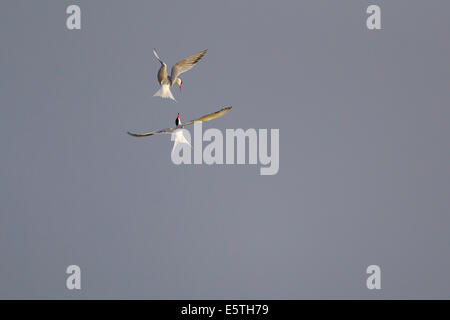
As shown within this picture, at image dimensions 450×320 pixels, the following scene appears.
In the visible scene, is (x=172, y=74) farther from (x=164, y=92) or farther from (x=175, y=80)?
(x=164, y=92)

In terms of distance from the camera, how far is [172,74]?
5105 mm

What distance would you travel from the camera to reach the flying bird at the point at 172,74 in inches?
195

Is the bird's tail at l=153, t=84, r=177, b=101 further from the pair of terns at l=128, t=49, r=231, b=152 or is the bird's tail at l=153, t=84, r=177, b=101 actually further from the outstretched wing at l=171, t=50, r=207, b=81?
the outstretched wing at l=171, t=50, r=207, b=81

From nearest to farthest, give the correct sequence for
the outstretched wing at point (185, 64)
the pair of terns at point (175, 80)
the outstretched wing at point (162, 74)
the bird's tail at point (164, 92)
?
the pair of terns at point (175, 80), the bird's tail at point (164, 92), the outstretched wing at point (162, 74), the outstretched wing at point (185, 64)

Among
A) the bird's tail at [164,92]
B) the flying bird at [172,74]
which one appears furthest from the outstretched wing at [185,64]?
the bird's tail at [164,92]

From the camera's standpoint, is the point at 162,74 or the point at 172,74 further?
the point at 172,74

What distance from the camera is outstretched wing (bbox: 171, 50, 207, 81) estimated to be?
5105 millimetres

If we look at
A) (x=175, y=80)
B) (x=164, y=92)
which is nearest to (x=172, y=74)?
(x=175, y=80)

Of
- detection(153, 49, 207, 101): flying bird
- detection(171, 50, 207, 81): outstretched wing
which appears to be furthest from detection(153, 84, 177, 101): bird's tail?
detection(171, 50, 207, 81): outstretched wing

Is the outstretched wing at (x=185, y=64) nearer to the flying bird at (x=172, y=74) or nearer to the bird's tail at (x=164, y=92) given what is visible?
the flying bird at (x=172, y=74)

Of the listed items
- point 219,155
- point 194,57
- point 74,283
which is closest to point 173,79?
point 194,57

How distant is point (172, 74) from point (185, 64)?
0.12m

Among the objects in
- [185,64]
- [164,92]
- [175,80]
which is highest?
[185,64]
